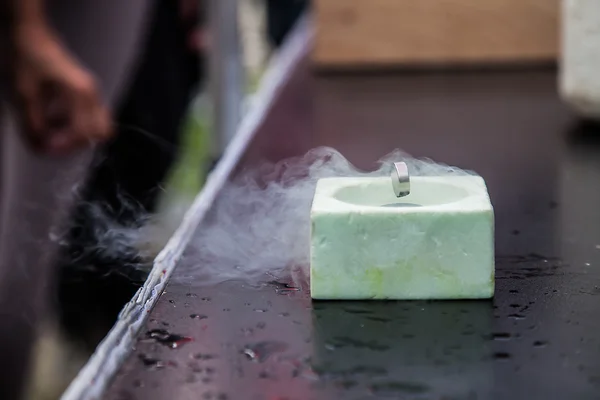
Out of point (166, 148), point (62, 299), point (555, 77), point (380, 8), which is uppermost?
point (380, 8)

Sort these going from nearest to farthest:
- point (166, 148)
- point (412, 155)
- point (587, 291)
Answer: point (587, 291)
point (412, 155)
point (166, 148)

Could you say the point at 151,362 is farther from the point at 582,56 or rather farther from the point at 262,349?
the point at 582,56

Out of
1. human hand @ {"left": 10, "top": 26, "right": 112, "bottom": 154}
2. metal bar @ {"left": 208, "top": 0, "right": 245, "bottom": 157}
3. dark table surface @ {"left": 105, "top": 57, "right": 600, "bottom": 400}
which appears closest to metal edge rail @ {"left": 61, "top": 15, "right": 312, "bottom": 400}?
dark table surface @ {"left": 105, "top": 57, "right": 600, "bottom": 400}

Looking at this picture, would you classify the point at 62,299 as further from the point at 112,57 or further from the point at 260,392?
the point at 260,392

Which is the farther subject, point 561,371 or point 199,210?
point 199,210

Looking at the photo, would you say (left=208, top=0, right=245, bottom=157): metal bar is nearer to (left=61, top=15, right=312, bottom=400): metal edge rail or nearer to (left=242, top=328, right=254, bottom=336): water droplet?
(left=61, top=15, right=312, bottom=400): metal edge rail

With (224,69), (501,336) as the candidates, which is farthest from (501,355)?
(224,69)

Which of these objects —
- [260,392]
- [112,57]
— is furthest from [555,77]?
[112,57]
